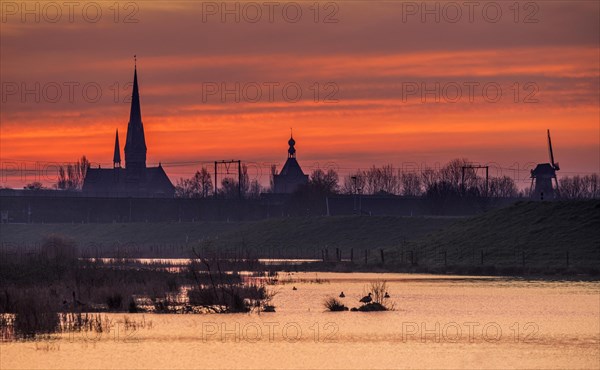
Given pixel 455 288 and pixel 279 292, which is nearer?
pixel 279 292

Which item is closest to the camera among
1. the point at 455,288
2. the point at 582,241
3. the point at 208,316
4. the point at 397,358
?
the point at 397,358

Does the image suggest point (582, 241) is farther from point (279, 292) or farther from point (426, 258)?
point (279, 292)

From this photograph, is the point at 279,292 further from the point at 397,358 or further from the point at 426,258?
the point at 426,258

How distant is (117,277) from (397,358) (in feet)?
108

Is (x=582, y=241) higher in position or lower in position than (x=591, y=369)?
higher

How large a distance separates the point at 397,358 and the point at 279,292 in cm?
3256

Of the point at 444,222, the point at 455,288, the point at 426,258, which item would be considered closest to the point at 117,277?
the point at 455,288

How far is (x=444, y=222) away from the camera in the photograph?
174 m

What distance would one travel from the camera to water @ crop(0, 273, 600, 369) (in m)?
45.9

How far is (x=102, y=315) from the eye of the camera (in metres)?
60.6

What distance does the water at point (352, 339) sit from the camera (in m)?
45.9

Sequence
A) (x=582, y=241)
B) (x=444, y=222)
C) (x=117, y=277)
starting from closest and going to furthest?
(x=117, y=277), (x=582, y=241), (x=444, y=222)

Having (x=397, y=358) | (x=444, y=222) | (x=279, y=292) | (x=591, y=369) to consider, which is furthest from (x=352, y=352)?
(x=444, y=222)

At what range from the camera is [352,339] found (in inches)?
2078
